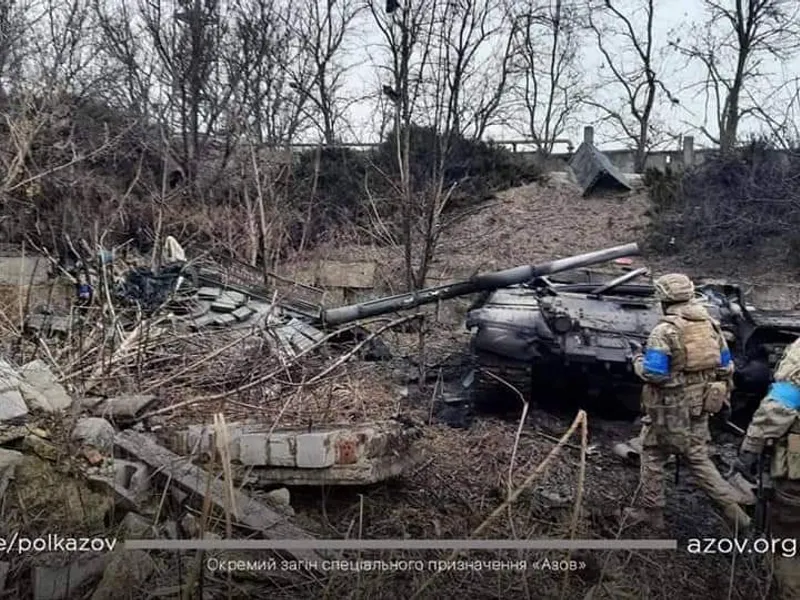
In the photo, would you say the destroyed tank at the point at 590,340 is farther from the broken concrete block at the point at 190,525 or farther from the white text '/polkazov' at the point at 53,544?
the white text '/polkazov' at the point at 53,544

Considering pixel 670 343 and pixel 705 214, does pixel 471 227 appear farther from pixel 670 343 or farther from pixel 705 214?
pixel 670 343

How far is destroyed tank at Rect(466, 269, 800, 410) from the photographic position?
6109 millimetres

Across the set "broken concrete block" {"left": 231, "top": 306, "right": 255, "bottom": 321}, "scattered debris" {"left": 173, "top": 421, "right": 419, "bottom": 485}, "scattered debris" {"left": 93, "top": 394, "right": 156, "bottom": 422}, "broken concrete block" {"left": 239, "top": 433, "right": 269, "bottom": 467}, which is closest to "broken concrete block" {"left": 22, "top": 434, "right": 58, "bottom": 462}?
"scattered debris" {"left": 93, "top": 394, "right": 156, "bottom": 422}

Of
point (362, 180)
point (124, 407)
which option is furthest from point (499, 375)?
point (362, 180)

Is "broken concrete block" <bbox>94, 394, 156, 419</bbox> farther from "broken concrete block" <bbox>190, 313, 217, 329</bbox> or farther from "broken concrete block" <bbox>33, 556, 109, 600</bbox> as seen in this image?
"broken concrete block" <bbox>190, 313, 217, 329</bbox>

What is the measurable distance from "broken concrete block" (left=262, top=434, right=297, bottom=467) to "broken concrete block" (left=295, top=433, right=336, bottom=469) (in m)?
0.02

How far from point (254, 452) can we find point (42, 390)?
3.80 ft

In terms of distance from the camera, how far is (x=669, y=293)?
4.45 metres

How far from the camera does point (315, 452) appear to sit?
3.72m

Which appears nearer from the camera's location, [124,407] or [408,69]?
[124,407]

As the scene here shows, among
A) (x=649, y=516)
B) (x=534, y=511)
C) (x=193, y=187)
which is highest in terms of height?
(x=193, y=187)

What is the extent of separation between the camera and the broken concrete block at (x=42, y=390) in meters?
3.80

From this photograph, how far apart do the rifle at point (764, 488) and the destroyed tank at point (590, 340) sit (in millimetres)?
2391

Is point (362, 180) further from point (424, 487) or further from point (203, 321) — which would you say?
point (424, 487)
